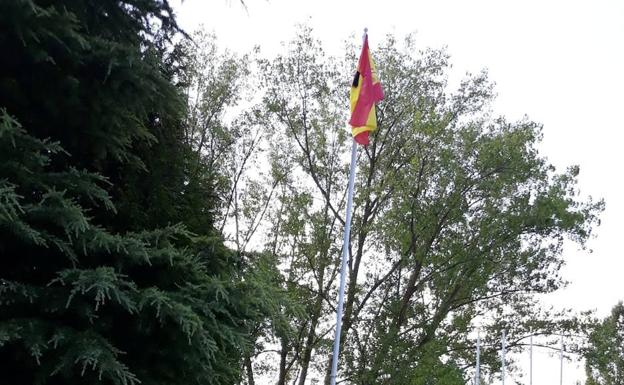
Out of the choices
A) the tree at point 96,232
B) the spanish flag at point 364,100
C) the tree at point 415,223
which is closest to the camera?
the tree at point 96,232

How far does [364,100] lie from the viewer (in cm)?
857

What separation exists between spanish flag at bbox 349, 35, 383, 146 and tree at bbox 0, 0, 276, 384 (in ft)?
8.74

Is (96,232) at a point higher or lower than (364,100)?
lower

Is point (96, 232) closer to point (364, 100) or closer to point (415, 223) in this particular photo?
point (364, 100)

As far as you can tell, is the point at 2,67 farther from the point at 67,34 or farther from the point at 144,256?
the point at 144,256

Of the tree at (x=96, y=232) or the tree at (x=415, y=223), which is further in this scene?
the tree at (x=415, y=223)

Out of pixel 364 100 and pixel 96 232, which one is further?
pixel 364 100

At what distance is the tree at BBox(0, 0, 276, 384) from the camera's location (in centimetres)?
494

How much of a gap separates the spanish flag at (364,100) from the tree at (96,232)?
266cm

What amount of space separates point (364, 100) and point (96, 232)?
446 cm

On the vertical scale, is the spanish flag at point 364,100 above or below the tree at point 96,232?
above

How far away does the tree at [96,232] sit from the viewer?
494cm

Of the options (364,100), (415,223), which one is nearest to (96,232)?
(364,100)

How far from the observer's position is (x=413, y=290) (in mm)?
15430
